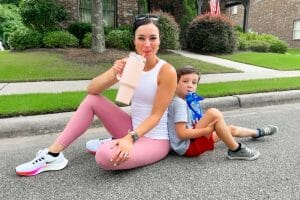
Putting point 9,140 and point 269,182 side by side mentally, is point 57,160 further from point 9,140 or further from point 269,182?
point 269,182

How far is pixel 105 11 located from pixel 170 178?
1359cm

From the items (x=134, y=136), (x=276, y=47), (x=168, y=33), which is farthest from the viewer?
(x=276, y=47)

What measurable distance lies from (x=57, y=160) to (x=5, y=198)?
2.08 ft

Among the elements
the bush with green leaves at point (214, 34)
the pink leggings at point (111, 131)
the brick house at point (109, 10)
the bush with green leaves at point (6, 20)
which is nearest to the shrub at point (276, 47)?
the bush with green leaves at point (214, 34)

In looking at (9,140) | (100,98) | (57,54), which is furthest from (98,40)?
(100,98)

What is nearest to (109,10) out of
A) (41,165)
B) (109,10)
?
(109,10)

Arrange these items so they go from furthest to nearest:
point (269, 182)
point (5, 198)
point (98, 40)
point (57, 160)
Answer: point (98, 40) < point (57, 160) < point (269, 182) < point (5, 198)

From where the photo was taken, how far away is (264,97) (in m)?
6.72

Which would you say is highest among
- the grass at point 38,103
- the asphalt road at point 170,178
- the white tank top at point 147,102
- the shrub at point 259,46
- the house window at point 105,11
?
the house window at point 105,11

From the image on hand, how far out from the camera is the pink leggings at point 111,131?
3170mm

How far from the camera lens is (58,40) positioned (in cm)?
1296

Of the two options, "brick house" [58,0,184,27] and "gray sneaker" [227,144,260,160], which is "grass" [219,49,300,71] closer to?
"brick house" [58,0,184,27]

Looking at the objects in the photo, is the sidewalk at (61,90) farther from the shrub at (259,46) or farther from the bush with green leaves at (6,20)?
the bush with green leaves at (6,20)

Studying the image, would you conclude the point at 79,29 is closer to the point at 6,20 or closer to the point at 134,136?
the point at 134,136
